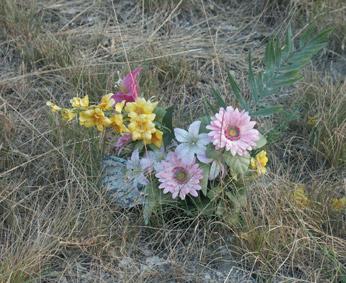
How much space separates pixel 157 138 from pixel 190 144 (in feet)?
0.37

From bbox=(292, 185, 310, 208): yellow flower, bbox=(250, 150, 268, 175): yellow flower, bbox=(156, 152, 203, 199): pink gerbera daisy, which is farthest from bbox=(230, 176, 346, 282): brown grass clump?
bbox=(156, 152, 203, 199): pink gerbera daisy

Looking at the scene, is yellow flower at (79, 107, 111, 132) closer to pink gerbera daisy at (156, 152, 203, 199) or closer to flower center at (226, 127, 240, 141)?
pink gerbera daisy at (156, 152, 203, 199)

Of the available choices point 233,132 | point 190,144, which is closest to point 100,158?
point 190,144

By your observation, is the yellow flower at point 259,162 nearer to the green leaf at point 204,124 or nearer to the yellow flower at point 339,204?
the green leaf at point 204,124

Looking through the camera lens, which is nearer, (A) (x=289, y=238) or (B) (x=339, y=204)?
(A) (x=289, y=238)

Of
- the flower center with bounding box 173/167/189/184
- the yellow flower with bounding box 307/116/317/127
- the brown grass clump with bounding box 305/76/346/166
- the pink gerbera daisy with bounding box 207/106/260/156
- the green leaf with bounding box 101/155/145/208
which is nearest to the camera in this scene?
the pink gerbera daisy with bounding box 207/106/260/156

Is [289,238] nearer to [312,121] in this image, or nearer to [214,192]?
[214,192]

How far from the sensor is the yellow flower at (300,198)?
7.27ft

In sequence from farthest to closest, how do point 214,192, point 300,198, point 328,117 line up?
point 328,117 → point 300,198 → point 214,192

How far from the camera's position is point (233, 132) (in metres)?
2.00

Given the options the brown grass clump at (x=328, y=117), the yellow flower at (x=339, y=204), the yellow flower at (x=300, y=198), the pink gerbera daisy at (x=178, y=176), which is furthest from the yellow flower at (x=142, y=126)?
the brown grass clump at (x=328, y=117)

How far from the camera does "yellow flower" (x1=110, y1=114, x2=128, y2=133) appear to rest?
6.52 ft

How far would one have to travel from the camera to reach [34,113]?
2.66 m

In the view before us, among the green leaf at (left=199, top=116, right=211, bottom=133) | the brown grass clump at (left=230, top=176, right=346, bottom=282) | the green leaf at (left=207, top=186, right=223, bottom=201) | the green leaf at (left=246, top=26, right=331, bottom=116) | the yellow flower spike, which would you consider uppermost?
the green leaf at (left=246, top=26, right=331, bottom=116)
